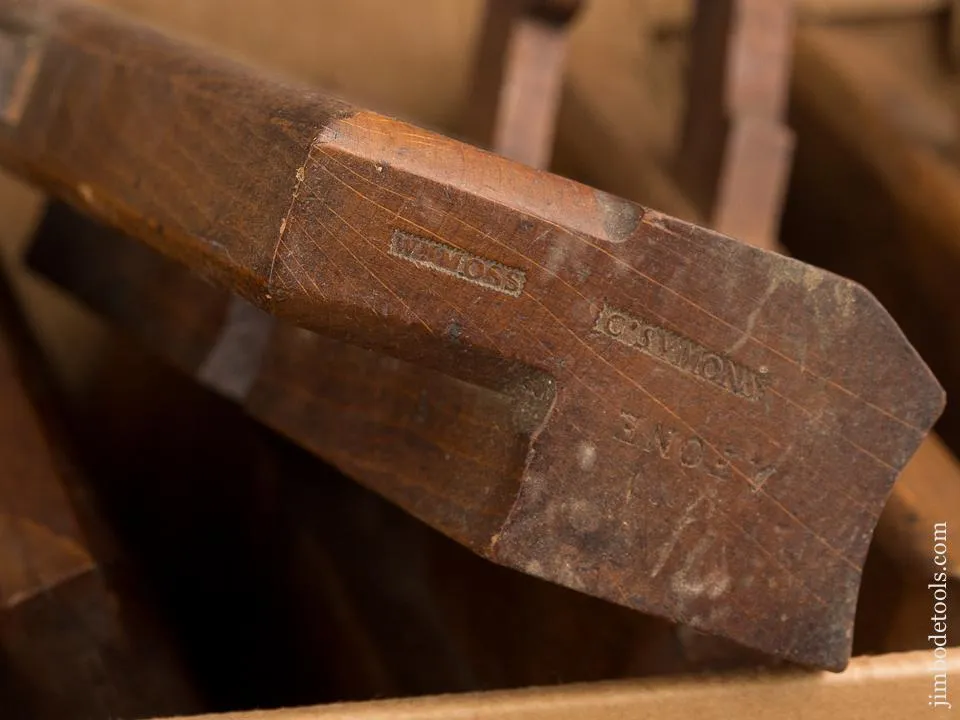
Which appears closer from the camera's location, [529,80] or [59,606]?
[59,606]

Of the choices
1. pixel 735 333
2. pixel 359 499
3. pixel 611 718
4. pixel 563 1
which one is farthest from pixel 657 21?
pixel 611 718

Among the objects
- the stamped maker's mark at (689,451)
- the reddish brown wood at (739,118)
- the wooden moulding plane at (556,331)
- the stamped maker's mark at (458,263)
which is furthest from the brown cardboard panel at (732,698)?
the reddish brown wood at (739,118)

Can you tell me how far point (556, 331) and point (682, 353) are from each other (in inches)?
3.1

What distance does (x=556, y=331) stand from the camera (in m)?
0.52

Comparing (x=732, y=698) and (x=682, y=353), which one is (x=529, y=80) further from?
(x=732, y=698)

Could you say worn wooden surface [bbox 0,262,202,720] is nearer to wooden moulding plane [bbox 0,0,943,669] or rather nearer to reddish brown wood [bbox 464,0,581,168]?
wooden moulding plane [bbox 0,0,943,669]

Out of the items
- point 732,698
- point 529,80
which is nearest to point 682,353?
point 732,698

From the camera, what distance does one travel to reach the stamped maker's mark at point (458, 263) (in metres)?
0.49

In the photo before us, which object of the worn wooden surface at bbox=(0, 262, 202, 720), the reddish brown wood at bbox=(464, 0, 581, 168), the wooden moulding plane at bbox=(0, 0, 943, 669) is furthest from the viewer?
the reddish brown wood at bbox=(464, 0, 581, 168)

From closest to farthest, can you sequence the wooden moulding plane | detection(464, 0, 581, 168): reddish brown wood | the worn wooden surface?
the wooden moulding plane → the worn wooden surface → detection(464, 0, 581, 168): reddish brown wood

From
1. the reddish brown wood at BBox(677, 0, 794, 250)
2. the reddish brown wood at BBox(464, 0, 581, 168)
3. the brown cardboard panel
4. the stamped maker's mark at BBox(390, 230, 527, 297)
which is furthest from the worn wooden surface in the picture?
the reddish brown wood at BBox(677, 0, 794, 250)

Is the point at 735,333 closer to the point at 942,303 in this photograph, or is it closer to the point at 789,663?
the point at 789,663

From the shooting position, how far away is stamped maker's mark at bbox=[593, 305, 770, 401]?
1.75ft

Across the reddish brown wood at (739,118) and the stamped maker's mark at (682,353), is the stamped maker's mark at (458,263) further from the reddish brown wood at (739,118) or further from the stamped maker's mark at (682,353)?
the reddish brown wood at (739,118)
